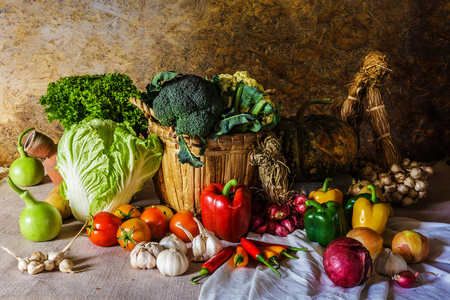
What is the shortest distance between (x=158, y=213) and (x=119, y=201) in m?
0.33

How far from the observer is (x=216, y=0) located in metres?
3.29

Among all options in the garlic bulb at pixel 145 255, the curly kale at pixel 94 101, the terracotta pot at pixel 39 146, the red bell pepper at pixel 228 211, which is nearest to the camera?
the garlic bulb at pixel 145 255

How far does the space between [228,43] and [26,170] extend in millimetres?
1998

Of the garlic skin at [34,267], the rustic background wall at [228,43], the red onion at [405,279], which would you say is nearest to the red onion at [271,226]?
the red onion at [405,279]

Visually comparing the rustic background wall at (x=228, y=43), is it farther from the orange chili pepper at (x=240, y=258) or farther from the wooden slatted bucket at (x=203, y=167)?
the orange chili pepper at (x=240, y=258)

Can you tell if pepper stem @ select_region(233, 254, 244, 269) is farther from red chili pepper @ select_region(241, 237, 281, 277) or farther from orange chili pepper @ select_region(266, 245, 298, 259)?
orange chili pepper @ select_region(266, 245, 298, 259)

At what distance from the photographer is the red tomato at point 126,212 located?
7.23 feet

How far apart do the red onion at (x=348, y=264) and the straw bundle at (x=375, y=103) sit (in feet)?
4.38

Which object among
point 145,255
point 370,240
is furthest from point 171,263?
point 370,240

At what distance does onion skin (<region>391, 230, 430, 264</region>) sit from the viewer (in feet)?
6.32

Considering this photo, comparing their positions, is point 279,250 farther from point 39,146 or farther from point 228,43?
point 228,43

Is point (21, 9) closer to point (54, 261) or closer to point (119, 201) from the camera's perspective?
point (119, 201)

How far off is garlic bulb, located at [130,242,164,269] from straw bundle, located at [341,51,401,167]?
1.86 metres

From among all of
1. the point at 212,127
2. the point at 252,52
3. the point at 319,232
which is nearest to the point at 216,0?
the point at 252,52
